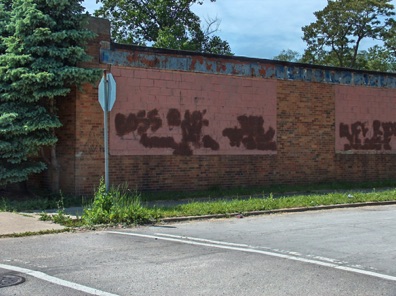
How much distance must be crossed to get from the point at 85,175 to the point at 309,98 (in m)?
9.24

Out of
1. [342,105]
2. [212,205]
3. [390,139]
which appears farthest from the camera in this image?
[390,139]

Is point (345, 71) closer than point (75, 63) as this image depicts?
No

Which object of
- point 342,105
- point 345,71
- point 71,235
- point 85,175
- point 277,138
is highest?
point 345,71

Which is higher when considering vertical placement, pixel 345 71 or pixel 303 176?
pixel 345 71

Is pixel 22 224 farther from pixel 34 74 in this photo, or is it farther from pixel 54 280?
pixel 54 280

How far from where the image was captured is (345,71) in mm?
20531

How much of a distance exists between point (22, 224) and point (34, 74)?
13.9ft

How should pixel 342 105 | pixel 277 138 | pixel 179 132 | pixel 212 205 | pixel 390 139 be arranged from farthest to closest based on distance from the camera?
pixel 390 139
pixel 342 105
pixel 277 138
pixel 179 132
pixel 212 205

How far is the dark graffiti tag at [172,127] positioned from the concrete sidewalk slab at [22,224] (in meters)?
4.46

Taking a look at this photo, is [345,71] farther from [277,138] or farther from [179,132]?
[179,132]

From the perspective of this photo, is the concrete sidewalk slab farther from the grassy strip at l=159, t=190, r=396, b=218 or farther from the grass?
the grassy strip at l=159, t=190, r=396, b=218

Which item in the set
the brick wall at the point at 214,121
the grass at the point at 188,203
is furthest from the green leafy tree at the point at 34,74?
the grass at the point at 188,203

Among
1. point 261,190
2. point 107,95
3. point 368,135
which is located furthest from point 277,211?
point 368,135

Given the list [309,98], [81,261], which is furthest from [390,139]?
[81,261]
